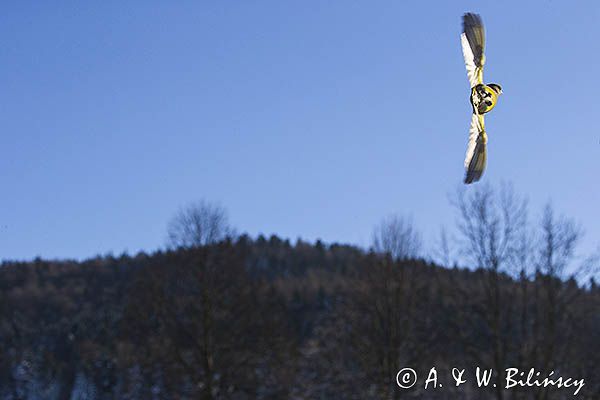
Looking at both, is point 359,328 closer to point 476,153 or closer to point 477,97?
point 476,153

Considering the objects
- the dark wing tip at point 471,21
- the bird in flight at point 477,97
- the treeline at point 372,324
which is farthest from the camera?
the treeline at point 372,324

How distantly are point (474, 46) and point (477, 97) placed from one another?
24 cm

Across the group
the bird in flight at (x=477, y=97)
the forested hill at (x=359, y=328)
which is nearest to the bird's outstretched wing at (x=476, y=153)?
the bird in flight at (x=477, y=97)

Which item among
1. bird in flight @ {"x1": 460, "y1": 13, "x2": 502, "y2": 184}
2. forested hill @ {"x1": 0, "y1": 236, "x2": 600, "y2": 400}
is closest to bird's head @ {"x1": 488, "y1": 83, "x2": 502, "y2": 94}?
bird in flight @ {"x1": 460, "y1": 13, "x2": 502, "y2": 184}

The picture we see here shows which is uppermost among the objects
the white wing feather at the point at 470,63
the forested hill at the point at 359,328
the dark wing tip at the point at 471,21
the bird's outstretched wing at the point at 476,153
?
the forested hill at the point at 359,328

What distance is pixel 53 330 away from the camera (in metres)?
143

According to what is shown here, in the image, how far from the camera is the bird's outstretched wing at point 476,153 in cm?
289

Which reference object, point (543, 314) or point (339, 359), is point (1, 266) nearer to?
point (339, 359)

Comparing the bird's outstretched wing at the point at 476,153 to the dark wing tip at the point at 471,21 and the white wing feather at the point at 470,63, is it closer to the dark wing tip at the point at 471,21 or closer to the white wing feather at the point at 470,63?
the white wing feather at the point at 470,63

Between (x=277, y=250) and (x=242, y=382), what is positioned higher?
(x=277, y=250)

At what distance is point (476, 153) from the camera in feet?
9.54

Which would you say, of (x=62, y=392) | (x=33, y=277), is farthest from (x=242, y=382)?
(x=33, y=277)

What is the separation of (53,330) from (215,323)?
123256 mm

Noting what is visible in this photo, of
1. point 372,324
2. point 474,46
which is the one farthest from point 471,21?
point 372,324
